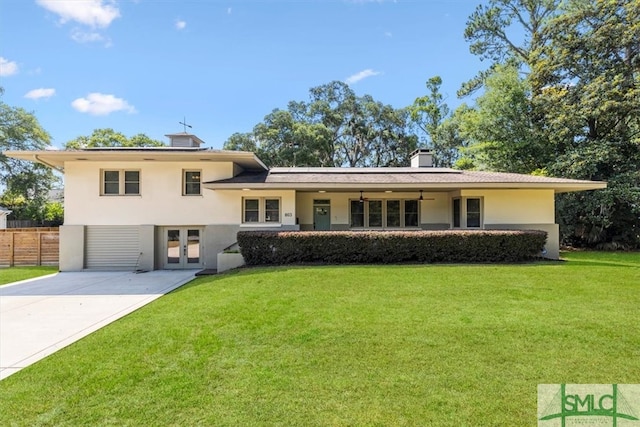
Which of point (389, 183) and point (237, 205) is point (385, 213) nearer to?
point (389, 183)

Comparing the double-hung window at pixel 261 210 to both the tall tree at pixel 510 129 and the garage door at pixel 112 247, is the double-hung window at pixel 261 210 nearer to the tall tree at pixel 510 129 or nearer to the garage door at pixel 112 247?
the garage door at pixel 112 247

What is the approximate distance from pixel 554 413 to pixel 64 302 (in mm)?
9310

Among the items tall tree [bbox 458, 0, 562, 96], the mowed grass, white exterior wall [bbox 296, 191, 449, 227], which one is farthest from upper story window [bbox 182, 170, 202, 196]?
tall tree [bbox 458, 0, 562, 96]

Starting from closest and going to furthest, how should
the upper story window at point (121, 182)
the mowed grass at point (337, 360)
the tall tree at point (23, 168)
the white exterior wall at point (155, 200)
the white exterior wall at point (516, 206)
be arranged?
the mowed grass at point (337, 360) < the white exterior wall at point (155, 200) < the upper story window at point (121, 182) < the white exterior wall at point (516, 206) < the tall tree at point (23, 168)

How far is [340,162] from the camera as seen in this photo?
1294 inches

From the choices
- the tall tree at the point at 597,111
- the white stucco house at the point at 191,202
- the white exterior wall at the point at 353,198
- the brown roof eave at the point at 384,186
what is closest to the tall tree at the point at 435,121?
the tall tree at the point at 597,111

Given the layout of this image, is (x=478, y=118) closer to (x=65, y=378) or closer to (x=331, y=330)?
(x=331, y=330)

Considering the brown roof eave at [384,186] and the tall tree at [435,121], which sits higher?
the tall tree at [435,121]

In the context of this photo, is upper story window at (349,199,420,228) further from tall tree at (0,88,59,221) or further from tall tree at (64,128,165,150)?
tall tree at (0,88,59,221)

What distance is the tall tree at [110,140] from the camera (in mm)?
29241

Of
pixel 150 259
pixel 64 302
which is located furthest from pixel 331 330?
pixel 150 259

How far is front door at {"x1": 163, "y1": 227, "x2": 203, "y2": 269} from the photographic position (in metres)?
13.2

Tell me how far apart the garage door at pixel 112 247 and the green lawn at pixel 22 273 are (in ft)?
4.84

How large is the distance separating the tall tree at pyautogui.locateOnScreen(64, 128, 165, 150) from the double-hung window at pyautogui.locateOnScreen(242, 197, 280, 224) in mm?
20989
